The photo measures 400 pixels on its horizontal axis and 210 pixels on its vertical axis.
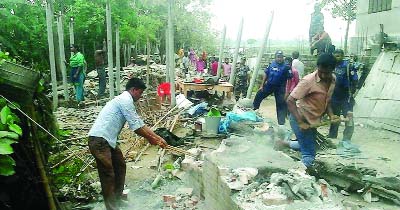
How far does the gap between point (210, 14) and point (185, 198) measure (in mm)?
32176

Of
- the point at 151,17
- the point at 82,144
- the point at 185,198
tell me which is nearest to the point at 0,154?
the point at 185,198

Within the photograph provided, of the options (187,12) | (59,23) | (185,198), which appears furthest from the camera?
(187,12)

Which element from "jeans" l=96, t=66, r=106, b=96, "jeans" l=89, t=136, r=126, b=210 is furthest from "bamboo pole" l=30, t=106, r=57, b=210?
"jeans" l=96, t=66, r=106, b=96

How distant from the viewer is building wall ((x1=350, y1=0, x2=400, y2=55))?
1382 centimetres

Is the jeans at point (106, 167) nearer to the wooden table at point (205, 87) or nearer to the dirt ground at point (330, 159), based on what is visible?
the dirt ground at point (330, 159)

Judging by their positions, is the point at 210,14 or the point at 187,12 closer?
the point at 187,12

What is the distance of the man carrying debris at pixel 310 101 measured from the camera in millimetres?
4910

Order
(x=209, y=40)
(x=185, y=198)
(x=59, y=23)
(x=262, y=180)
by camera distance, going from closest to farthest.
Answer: (x=262, y=180) < (x=185, y=198) < (x=59, y=23) < (x=209, y=40)

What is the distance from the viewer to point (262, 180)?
13.7 feet

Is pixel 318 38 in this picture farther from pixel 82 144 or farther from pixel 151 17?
pixel 151 17

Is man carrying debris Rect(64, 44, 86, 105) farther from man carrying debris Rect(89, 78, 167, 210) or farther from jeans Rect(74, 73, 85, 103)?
man carrying debris Rect(89, 78, 167, 210)

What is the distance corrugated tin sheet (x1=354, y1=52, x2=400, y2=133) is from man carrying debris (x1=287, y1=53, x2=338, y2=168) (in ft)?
14.2

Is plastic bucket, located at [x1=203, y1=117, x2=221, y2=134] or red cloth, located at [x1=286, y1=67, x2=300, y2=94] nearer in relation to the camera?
→ plastic bucket, located at [x1=203, y1=117, x2=221, y2=134]

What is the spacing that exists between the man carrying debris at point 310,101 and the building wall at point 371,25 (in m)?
7.75
